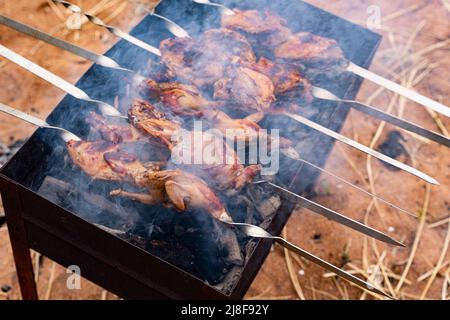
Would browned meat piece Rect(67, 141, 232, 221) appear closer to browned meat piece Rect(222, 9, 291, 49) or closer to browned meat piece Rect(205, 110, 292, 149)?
browned meat piece Rect(205, 110, 292, 149)

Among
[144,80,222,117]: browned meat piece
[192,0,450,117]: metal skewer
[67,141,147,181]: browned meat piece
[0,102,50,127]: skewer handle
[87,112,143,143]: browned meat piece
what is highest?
[192,0,450,117]: metal skewer

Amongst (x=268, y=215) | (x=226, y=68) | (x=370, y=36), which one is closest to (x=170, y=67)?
(x=226, y=68)

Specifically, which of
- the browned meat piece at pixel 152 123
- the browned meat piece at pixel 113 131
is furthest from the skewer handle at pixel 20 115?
the browned meat piece at pixel 152 123

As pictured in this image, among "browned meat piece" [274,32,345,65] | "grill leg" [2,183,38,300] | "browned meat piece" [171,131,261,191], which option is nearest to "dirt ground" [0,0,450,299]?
"grill leg" [2,183,38,300]

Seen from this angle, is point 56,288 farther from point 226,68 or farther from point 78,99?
point 226,68

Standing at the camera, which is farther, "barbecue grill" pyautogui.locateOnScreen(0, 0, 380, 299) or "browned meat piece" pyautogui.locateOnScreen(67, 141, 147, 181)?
"browned meat piece" pyautogui.locateOnScreen(67, 141, 147, 181)

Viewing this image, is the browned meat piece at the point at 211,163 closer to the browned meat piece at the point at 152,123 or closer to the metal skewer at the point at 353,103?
the browned meat piece at the point at 152,123

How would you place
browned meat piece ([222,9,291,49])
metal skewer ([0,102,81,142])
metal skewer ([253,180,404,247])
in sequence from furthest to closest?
1. browned meat piece ([222,9,291,49])
2. metal skewer ([0,102,81,142])
3. metal skewer ([253,180,404,247])
